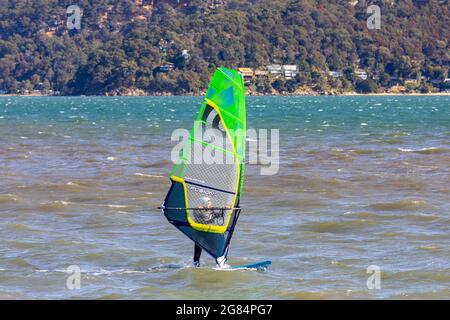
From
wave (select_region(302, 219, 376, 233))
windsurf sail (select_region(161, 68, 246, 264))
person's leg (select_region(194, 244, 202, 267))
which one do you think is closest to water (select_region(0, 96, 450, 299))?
wave (select_region(302, 219, 376, 233))

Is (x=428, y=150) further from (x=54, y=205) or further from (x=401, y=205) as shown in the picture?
(x=54, y=205)

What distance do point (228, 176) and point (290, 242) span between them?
4676mm

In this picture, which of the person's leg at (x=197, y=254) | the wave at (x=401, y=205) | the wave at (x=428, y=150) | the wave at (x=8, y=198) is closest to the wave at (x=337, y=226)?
the wave at (x=401, y=205)

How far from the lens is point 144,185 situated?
3153cm

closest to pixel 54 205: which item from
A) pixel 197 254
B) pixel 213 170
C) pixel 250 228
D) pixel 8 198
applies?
pixel 8 198

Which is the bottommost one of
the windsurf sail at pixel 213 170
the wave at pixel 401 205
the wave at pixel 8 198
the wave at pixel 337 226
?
the wave at pixel 401 205

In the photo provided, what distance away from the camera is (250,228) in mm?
23250

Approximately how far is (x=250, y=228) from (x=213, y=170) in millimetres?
6144

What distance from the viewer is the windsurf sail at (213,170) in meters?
17.1

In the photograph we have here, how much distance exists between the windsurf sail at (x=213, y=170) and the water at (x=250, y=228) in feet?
3.50

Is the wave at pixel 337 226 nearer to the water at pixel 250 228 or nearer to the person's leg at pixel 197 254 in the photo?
the water at pixel 250 228

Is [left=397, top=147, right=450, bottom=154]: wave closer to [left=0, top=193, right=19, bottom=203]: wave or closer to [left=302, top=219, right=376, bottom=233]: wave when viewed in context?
[left=302, top=219, right=376, bottom=233]: wave

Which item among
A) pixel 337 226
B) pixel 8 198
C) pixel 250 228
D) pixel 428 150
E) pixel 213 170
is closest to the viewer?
pixel 213 170

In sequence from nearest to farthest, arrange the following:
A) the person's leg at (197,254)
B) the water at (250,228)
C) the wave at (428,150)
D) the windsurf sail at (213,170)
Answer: the windsurf sail at (213,170) < the water at (250,228) < the person's leg at (197,254) < the wave at (428,150)
